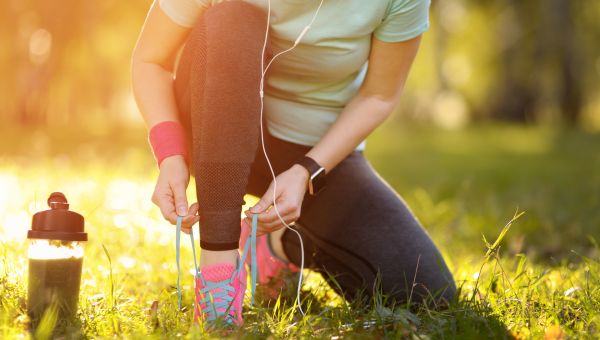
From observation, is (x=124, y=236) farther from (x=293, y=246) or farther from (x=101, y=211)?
(x=293, y=246)

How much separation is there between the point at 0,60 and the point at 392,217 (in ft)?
52.8

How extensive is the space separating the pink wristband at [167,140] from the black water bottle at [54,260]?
12.1 inches

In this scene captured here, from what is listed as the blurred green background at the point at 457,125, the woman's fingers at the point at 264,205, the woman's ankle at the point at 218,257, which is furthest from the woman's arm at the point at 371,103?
the blurred green background at the point at 457,125

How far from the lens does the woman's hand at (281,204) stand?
1870 millimetres

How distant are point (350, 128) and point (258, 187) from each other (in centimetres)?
42

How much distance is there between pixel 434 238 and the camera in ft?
11.2

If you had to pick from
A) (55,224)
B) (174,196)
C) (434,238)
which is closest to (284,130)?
(174,196)

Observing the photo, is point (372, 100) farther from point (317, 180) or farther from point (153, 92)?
point (153, 92)

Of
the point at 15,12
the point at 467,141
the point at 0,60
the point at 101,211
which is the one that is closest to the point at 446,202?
the point at 101,211

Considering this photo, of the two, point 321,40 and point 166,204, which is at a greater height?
point 321,40

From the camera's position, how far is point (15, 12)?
12477mm

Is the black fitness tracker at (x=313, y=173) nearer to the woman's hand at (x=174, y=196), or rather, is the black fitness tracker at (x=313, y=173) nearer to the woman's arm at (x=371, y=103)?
the woman's arm at (x=371, y=103)

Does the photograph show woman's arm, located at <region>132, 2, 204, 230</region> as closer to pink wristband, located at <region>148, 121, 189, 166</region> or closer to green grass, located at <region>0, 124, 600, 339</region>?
pink wristband, located at <region>148, 121, 189, 166</region>

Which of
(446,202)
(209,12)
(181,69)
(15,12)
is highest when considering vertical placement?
(15,12)
